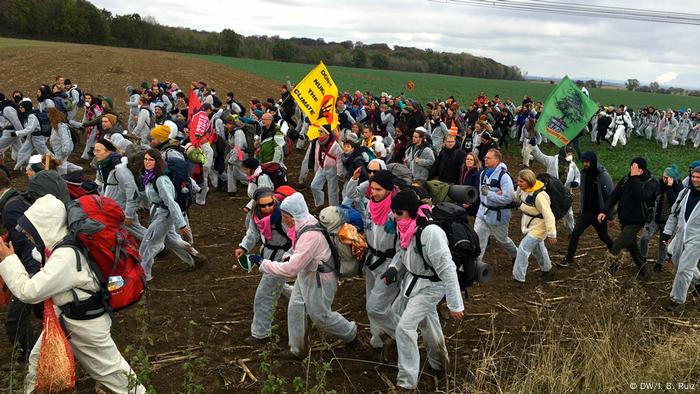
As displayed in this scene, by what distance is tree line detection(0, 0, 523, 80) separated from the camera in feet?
255

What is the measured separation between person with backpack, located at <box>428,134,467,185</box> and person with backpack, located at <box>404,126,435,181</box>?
44cm

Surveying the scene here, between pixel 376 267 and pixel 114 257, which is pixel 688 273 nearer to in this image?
pixel 376 267

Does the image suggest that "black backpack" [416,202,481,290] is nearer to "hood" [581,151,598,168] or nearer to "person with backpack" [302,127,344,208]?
"hood" [581,151,598,168]

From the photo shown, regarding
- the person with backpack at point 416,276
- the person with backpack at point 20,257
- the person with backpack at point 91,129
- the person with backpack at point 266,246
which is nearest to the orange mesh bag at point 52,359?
the person with backpack at point 20,257

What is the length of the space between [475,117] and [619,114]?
33.8 ft

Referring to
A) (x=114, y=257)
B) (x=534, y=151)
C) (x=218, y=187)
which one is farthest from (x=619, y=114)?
(x=114, y=257)

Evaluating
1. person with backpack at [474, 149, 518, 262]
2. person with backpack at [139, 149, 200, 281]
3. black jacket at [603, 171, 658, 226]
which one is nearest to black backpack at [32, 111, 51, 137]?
person with backpack at [139, 149, 200, 281]

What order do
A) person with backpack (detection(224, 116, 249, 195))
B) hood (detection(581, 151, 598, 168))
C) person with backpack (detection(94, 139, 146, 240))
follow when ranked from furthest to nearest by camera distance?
person with backpack (detection(224, 116, 249, 195)) < hood (detection(581, 151, 598, 168)) < person with backpack (detection(94, 139, 146, 240))

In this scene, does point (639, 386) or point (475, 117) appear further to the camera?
point (475, 117)

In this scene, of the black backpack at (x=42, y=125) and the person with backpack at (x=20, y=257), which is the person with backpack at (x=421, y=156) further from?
the black backpack at (x=42, y=125)

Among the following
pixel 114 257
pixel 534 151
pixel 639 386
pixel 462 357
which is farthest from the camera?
pixel 534 151

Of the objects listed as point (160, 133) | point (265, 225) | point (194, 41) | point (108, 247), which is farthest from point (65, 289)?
point (194, 41)

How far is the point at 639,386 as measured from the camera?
16.1 feet

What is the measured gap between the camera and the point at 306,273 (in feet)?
19.2
